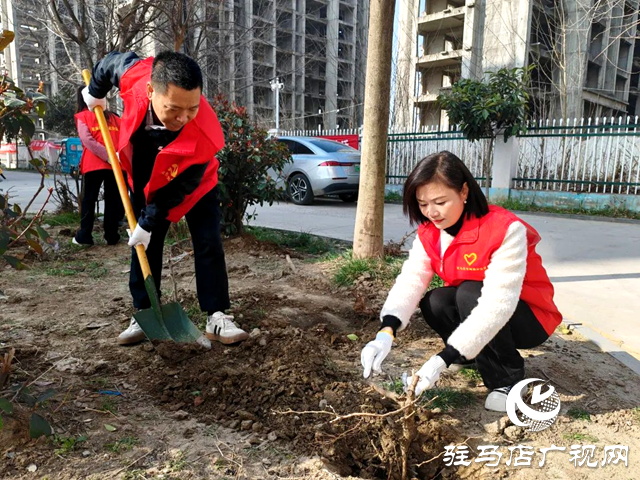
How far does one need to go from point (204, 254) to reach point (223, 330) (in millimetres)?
429

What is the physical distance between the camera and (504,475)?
175cm

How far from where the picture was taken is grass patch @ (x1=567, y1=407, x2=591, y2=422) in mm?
2121

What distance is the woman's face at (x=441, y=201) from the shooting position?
1970 millimetres

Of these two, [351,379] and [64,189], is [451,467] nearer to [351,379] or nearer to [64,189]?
[351,379]

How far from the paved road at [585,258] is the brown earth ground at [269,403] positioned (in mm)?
427

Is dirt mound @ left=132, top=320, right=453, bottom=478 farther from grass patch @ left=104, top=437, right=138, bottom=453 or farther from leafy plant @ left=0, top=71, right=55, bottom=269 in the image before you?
leafy plant @ left=0, top=71, right=55, bottom=269

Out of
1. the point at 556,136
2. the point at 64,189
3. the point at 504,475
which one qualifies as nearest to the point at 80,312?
the point at 504,475

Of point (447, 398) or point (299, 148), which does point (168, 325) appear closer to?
point (447, 398)

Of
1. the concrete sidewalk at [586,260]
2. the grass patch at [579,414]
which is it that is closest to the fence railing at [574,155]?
the concrete sidewalk at [586,260]

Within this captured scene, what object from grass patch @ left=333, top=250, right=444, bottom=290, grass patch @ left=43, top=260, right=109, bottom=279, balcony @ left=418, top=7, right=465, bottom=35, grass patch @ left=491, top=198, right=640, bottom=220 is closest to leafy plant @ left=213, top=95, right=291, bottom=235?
grass patch @ left=43, top=260, right=109, bottom=279

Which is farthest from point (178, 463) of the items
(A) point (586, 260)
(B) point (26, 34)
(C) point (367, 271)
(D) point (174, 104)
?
(B) point (26, 34)

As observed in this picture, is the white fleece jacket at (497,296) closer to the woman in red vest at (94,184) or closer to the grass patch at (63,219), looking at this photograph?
the woman in red vest at (94,184)

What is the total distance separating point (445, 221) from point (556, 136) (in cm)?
863

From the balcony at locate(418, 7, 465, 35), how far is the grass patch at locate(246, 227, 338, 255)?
23527 mm
